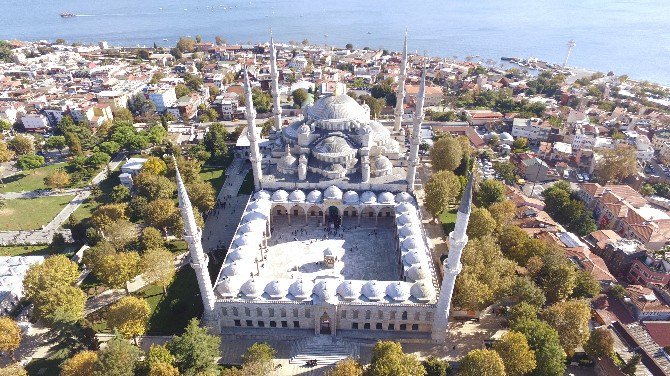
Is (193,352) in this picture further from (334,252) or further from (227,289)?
(334,252)

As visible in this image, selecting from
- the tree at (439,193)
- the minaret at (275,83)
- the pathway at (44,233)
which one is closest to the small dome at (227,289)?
the pathway at (44,233)

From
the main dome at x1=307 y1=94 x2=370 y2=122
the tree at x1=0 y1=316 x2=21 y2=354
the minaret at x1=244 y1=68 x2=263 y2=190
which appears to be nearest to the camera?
the tree at x1=0 y1=316 x2=21 y2=354

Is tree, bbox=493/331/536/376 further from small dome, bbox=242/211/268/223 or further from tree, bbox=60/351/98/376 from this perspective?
tree, bbox=60/351/98/376

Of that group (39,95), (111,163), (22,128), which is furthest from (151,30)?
(111,163)

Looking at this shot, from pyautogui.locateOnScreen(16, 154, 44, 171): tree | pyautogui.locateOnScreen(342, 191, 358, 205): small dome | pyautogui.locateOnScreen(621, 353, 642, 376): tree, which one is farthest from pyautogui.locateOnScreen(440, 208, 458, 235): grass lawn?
pyautogui.locateOnScreen(16, 154, 44, 171): tree

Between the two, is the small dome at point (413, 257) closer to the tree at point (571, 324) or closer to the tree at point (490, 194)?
the tree at point (571, 324)

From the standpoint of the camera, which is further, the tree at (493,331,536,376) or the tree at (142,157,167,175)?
the tree at (142,157,167,175)

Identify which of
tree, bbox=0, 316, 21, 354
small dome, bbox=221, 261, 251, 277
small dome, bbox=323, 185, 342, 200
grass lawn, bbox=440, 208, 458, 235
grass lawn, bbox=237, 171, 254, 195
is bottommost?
grass lawn, bbox=440, 208, 458, 235
